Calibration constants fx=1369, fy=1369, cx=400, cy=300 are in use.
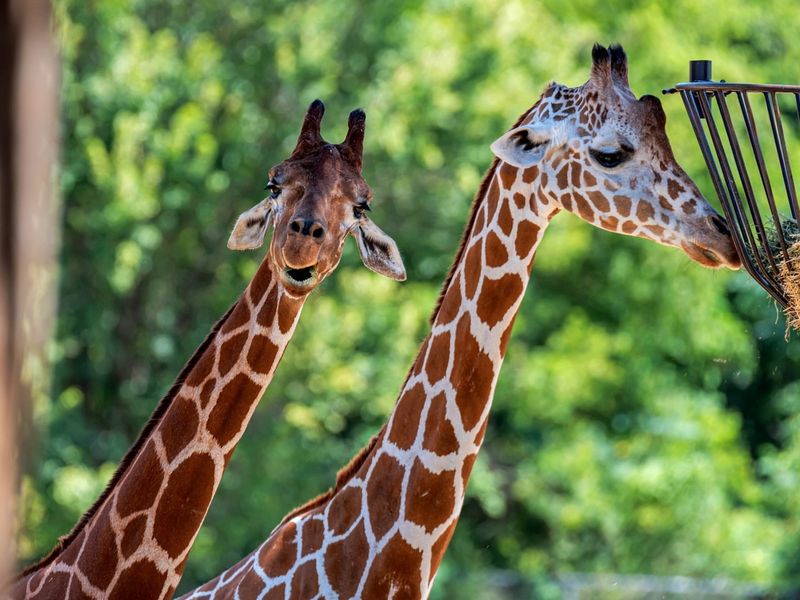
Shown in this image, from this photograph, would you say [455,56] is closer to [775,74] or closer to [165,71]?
[165,71]

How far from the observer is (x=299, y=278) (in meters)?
3.16

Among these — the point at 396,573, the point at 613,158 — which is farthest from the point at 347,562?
the point at 613,158

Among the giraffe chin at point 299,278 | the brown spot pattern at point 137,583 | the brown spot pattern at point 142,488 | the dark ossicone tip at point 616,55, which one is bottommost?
the brown spot pattern at point 137,583

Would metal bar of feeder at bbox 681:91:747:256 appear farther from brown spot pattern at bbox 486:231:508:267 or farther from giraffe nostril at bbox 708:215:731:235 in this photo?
brown spot pattern at bbox 486:231:508:267

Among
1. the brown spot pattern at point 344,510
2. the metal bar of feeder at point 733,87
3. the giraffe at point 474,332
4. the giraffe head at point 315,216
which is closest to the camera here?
the metal bar of feeder at point 733,87

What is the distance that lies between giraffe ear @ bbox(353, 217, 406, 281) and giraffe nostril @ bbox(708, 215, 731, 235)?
749 mm

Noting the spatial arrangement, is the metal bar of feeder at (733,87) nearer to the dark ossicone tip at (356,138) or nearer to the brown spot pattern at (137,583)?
the dark ossicone tip at (356,138)

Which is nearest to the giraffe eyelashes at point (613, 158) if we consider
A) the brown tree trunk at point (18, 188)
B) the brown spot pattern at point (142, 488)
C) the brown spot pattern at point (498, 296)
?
the brown spot pattern at point (498, 296)

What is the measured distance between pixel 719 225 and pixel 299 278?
98cm

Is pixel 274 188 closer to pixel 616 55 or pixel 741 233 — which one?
pixel 616 55

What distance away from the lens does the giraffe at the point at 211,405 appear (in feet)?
10.2

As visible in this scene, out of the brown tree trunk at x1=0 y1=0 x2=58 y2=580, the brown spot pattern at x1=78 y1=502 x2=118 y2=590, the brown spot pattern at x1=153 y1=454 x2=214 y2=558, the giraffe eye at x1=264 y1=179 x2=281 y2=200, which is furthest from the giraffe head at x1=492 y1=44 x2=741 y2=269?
the brown tree trunk at x1=0 y1=0 x2=58 y2=580

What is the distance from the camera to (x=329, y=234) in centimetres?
319

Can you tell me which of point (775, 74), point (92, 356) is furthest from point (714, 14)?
point (92, 356)
